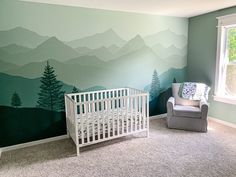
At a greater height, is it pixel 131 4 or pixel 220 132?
Answer: pixel 131 4

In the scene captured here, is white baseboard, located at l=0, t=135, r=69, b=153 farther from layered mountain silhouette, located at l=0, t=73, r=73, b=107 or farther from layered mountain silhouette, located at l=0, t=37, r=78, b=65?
layered mountain silhouette, located at l=0, t=37, r=78, b=65

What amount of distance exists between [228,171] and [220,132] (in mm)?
1304

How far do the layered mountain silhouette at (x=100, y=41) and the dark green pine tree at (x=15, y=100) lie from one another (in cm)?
120

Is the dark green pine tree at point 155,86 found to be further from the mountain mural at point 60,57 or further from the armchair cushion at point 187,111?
the armchair cushion at point 187,111

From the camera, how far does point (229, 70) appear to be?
148 inches

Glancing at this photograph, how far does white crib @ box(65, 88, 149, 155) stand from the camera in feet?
8.98

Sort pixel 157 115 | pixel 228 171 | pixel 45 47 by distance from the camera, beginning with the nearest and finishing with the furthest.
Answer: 1. pixel 228 171
2. pixel 45 47
3. pixel 157 115

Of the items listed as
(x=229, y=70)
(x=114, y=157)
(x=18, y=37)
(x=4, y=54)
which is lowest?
(x=114, y=157)

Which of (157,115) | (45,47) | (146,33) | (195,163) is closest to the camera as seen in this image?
(195,163)

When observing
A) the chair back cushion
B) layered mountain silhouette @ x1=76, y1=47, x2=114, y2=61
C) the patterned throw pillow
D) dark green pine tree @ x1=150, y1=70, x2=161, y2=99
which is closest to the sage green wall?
the patterned throw pillow

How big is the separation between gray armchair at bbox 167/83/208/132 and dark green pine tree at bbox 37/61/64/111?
208 cm

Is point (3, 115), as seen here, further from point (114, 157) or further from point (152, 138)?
point (152, 138)

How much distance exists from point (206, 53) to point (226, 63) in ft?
1.55

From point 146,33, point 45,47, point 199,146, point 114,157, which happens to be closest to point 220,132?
point 199,146
